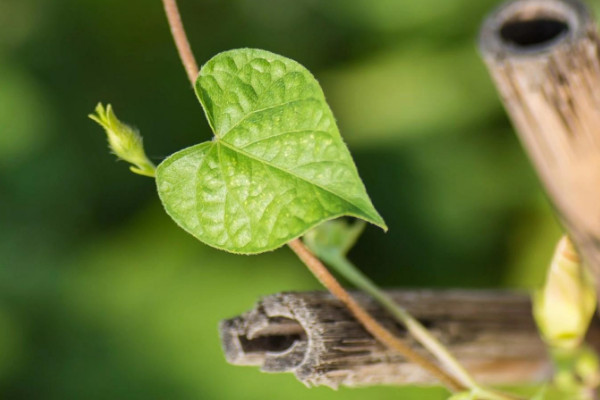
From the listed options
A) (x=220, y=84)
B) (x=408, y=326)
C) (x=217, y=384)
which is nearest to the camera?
(x=220, y=84)

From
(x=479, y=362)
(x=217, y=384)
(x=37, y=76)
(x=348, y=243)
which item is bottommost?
(x=217, y=384)

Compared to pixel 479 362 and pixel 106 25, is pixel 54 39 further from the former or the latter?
pixel 479 362

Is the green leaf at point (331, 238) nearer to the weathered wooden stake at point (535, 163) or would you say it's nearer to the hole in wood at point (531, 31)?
the weathered wooden stake at point (535, 163)

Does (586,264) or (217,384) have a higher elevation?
(586,264)

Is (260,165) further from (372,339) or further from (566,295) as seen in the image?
(566,295)

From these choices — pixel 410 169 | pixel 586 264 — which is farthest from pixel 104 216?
pixel 586 264

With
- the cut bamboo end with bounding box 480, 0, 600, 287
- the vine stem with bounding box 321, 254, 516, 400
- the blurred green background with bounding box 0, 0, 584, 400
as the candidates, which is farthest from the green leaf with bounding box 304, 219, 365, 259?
the blurred green background with bounding box 0, 0, 584, 400
